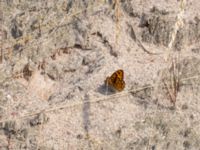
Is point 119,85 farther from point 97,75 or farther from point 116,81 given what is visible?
point 97,75

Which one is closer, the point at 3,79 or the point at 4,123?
the point at 4,123

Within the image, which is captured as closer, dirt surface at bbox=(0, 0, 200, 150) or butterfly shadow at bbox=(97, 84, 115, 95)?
dirt surface at bbox=(0, 0, 200, 150)

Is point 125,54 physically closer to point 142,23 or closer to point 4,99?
point 142,23

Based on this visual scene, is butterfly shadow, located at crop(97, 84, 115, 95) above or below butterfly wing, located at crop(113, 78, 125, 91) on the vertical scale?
below

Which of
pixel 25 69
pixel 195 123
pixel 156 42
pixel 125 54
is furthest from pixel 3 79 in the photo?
pixel 195 123
